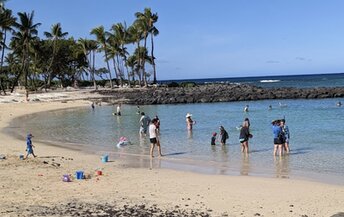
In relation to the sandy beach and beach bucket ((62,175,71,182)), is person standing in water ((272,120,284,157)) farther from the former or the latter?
beach bucket ((62,175,71,182))

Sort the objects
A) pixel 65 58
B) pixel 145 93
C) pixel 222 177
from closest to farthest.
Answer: pixel 222 177, pixel 145 93, pixel 65 58

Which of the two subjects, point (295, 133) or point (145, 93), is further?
point (145, 93)

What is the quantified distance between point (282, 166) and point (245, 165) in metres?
1.26

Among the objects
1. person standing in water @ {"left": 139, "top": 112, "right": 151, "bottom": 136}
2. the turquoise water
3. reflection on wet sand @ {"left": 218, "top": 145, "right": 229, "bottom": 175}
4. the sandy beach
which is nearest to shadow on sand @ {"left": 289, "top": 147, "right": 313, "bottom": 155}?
the turquoise water

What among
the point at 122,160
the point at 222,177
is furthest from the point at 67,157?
the point at 222,177

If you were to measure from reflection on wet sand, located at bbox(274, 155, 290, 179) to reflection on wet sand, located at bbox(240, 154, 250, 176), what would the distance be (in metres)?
0.96

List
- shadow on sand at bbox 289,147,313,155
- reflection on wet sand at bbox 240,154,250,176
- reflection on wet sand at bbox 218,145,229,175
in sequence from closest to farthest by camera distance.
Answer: reflection on wet sand at bbox 240,154,250,176 → reflection on wet sand at bbox 218,145,229,175 → shadow on sand at bbox 289,147,313,155

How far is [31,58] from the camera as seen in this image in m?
76.8

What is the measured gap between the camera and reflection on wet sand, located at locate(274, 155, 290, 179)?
13.4 meters

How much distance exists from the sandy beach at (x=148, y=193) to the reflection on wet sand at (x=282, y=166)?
3.56ft

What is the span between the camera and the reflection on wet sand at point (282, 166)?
44.0 feet

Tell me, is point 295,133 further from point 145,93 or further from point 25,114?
point 145,93

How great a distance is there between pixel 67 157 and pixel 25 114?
28.5 m

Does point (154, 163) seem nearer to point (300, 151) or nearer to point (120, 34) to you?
point (300, 151)
